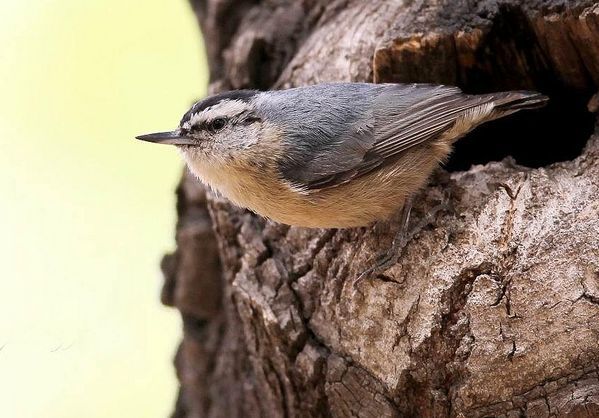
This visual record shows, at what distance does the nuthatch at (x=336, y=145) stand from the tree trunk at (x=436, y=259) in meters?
0.12

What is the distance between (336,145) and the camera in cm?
232

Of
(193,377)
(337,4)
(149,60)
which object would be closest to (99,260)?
(193,377)

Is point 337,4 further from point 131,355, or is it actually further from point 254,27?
point 131,355

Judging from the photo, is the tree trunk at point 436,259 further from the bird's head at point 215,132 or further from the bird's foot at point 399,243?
the bird's head at point 215,132

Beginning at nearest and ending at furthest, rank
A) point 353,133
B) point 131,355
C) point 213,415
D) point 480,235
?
point 480,235 → point 353,133 → point 131,355 → point 213,415

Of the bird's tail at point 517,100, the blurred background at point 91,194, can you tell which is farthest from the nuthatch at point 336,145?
the blurred background at point 91,194

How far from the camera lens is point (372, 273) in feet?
7.23

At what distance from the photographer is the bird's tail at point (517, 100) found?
7.47ft

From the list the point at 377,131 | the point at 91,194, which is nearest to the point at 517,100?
the point at 377,131

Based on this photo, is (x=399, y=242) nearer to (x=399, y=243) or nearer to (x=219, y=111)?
(x=399, y=243)

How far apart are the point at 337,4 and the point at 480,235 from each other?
1.24 meters

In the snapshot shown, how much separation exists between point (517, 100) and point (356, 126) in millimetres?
497

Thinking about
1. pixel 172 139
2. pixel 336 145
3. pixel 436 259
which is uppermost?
pixel 172 139

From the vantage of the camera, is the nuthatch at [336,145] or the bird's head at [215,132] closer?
the nuthatch at [336,145]
